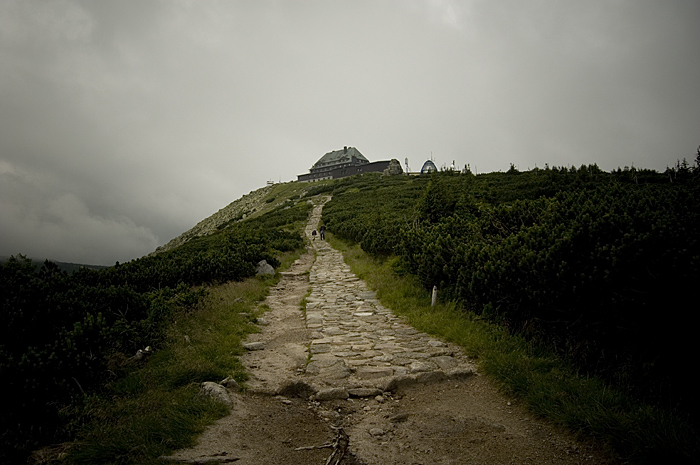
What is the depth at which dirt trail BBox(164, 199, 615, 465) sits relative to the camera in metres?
3.69

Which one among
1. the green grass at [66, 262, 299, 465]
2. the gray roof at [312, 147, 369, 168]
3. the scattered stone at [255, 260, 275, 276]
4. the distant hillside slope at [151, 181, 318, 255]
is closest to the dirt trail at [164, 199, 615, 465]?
the green grass at [66, 262, 299, 465]

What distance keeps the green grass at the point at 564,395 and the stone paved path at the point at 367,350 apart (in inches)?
15.1

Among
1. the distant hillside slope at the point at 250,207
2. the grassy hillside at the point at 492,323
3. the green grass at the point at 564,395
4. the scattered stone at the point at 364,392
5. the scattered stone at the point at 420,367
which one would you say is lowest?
the scattered stone at the point at 364,392

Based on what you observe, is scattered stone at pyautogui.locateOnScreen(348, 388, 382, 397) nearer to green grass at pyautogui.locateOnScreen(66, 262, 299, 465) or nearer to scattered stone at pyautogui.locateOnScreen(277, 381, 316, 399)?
scattered stone at pyautogui.locateOnScreen(277, 381, 316, 399)

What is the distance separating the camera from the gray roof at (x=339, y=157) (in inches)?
3871

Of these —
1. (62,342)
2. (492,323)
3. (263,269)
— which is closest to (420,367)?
(492,323)

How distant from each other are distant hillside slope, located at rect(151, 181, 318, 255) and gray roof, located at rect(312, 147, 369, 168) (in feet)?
38.9

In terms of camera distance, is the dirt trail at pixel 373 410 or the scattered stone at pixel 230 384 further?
the scattered stone at pixel 230 384

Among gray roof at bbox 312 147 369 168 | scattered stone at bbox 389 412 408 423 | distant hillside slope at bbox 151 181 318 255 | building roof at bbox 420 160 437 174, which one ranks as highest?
gray roof at bbox 312 147 369 168

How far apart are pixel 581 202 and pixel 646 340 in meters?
3.70

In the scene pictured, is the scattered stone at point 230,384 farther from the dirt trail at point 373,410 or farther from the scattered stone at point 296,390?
the scattered stone at point 296,390

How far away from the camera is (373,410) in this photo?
4785 mm

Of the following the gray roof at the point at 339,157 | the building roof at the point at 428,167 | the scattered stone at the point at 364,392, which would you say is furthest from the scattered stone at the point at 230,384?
the gray roof at the point at 339,157

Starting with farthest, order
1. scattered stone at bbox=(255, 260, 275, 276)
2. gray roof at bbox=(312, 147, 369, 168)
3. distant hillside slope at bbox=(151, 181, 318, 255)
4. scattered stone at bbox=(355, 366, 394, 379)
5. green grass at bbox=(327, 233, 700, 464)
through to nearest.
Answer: gray roof at bbox=(312, 147, 369, 168) < distant hillside slope at bbox=(151, 181, 318, 255) < scattered stone at bbox=(255, 260, 275, 276) < scattered stone at bbox=(355, 366, 394, 379) < green grass at bbox=(327, 233, 700, 464)
